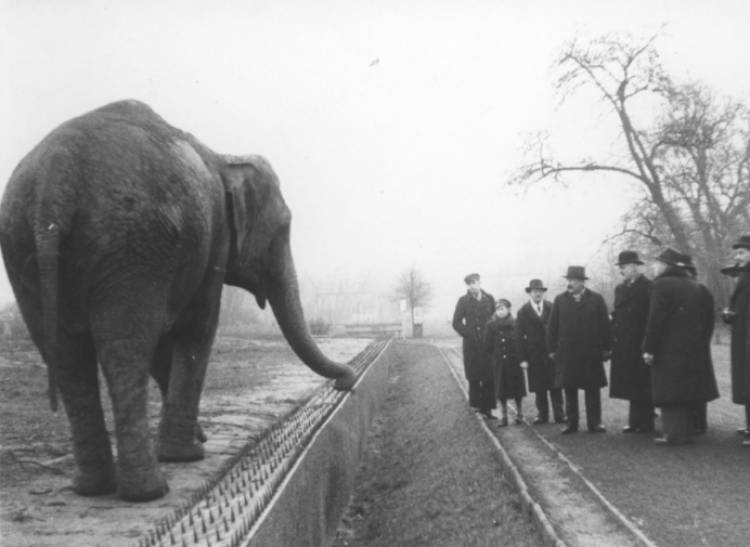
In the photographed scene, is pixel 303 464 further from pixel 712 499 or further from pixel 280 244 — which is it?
pixel 712 499

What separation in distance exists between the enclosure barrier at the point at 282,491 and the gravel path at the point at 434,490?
1.49 feet

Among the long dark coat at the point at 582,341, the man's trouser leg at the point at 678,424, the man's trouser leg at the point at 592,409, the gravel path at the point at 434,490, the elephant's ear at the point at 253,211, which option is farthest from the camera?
the man's trouser leg at the point at 592,409

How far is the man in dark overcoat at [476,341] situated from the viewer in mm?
12688

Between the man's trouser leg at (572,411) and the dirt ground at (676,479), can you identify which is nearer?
the dirt ground at (676,479)

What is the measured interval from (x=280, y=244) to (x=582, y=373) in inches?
192

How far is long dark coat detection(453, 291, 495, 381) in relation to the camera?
500 inches

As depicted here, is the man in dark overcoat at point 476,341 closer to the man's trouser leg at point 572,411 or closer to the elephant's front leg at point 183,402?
the man's trouser leg at point 572,411

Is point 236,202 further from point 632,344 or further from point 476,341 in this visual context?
point 476,341

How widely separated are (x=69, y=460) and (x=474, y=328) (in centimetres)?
739

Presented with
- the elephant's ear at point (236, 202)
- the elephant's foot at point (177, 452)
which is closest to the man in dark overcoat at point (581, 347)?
the elephant's ear at point (236, 202)

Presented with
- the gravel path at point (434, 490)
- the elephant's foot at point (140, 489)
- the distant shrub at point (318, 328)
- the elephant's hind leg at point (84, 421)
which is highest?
the distant shrub at point (318, 328)

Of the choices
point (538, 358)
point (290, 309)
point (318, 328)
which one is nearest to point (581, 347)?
point (538, 358)

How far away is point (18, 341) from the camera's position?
2172 cm

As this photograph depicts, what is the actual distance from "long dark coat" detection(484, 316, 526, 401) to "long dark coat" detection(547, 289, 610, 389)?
1.02 metres
